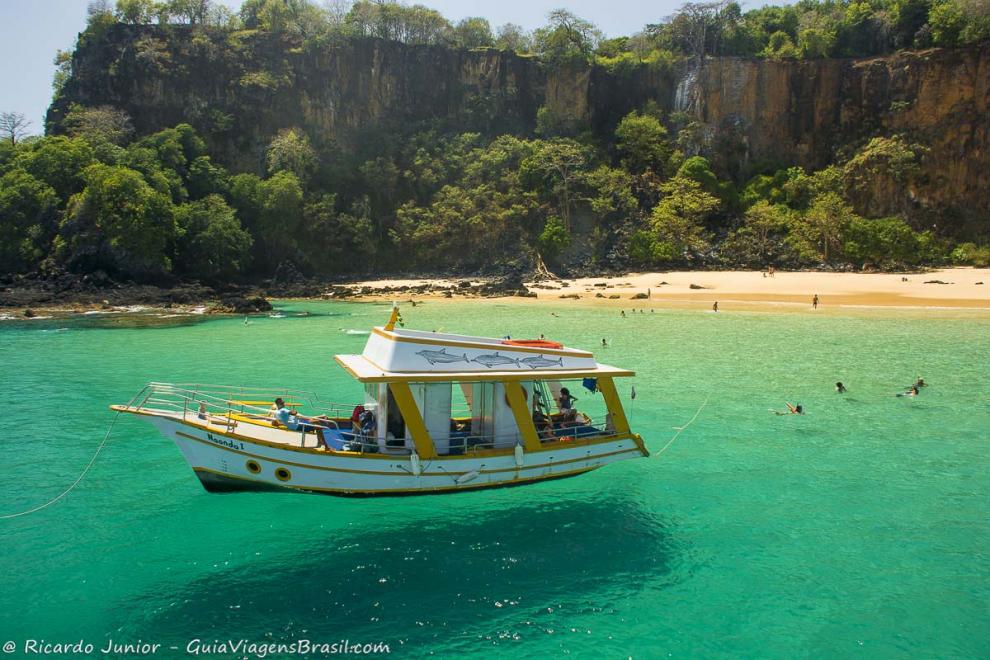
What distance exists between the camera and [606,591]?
9352 mm

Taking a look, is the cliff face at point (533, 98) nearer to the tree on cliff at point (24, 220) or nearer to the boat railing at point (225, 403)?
the tree on cliff at point (24, 220)

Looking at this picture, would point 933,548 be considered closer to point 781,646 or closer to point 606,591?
point 781,646

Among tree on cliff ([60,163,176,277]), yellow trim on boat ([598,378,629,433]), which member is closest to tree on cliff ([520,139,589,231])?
tree on cliff ([60,163,176,277])

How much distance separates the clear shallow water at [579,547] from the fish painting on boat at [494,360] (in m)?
2.73

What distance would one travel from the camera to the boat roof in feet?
35.8

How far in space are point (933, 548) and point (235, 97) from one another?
76155 mm

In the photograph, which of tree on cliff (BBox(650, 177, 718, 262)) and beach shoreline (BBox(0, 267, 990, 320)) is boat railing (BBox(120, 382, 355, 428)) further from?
tree on cliff (BBox(650, 177, 718, 262))

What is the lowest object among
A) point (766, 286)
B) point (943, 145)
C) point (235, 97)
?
point (766, 286)

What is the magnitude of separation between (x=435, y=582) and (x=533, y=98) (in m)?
74.1

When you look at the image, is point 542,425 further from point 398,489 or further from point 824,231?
point 824,231

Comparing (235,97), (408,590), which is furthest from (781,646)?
Answer: (235,97)

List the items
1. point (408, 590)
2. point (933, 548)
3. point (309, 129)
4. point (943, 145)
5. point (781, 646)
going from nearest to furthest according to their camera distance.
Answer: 1. point (781, 646)
2. point (408, 590)
3. point (933, 548)
4. point (943, 145)
5. point (309, 129)

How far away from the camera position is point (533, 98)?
76.7m

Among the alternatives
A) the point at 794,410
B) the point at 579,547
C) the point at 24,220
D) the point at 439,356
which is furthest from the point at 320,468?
the point at 24,220
